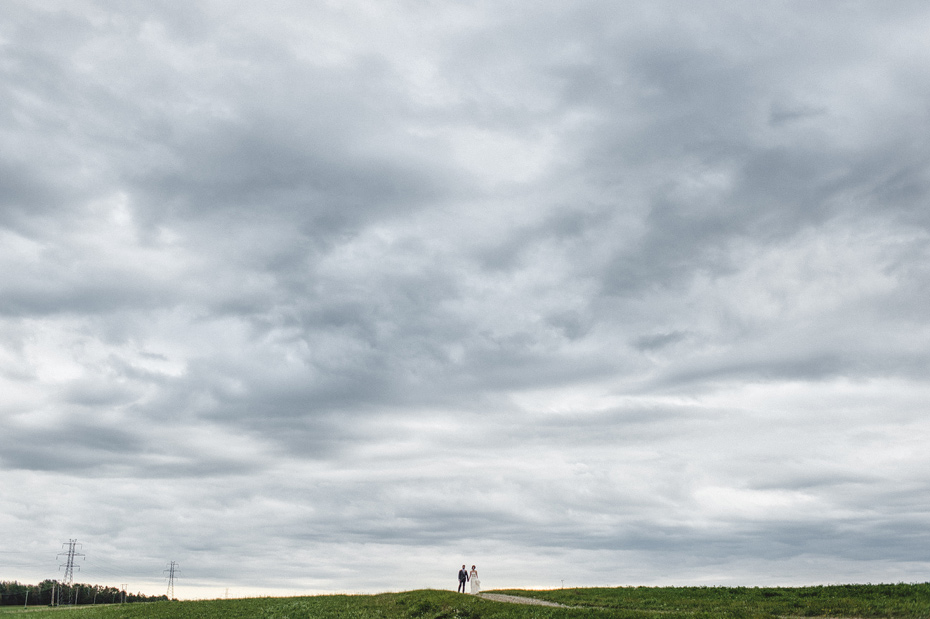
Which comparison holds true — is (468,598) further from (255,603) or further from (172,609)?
(172,609)

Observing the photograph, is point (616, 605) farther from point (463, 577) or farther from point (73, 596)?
point (73, 596)

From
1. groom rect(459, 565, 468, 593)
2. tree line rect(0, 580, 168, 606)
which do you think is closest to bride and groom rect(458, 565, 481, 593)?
groom rect(459, 565, 468, 593)

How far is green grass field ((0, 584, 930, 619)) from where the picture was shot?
41531mm

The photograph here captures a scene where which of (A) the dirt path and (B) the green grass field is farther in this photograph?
(A) the dirt path

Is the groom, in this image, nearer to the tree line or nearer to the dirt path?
the dirt path

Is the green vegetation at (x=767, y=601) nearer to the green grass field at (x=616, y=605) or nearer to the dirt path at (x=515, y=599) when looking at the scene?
the green grass field at (x=616, y=605)

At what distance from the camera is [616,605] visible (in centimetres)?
5028

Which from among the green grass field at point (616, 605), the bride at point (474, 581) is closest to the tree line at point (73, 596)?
the green grass field at point (616, 605)

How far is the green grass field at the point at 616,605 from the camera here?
4153 cm

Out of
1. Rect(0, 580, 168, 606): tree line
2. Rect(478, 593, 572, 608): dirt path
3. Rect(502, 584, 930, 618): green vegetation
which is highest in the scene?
Rect(502, 584, 930, 618): green vegetation

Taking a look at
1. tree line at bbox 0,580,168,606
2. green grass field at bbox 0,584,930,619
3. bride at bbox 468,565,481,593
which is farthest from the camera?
tree line at bbox 0,580,168,606

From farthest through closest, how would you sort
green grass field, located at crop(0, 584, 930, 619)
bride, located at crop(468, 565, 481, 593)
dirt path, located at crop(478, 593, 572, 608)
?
bride, located at crop(468, 565, 481, 593) → dirt path, located at crop(478, 593, 572, 608) → green grass field, located at crop(0, 584, 930, 619)

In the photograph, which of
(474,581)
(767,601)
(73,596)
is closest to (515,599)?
(474,581)

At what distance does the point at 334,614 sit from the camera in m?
61.7
